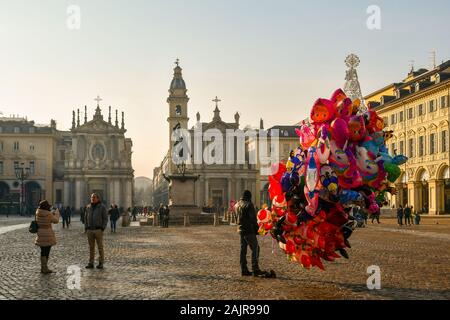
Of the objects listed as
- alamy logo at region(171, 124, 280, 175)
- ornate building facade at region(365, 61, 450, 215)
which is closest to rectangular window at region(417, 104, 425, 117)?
ornate building facade at region(365, 61, 450, 215)

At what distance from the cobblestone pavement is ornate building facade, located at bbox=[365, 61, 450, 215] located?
3900 cm

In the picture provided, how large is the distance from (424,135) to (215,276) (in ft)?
172

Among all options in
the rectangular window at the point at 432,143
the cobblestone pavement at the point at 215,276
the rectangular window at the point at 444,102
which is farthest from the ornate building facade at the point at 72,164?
the cobblestone pavement at the point at 215,276

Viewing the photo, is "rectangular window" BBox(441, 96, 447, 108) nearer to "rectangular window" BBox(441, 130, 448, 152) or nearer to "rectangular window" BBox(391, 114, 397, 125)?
"rectangular window" BBox(441, 130, 448, 152)

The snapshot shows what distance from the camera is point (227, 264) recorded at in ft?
54.7

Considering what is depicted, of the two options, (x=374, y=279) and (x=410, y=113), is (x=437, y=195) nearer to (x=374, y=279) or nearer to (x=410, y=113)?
(x=410, y=113)

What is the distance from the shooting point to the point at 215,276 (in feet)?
46.2

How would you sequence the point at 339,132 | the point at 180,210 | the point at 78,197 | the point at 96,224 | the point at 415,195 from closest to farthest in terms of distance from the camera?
the point at 339,132 → the point at 96,224 → the point at 180,210 → the point at 415,195 → the point at 78,197

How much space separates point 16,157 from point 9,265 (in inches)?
3334

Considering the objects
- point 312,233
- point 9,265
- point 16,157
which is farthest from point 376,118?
point 16,157

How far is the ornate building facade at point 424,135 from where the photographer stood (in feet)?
193

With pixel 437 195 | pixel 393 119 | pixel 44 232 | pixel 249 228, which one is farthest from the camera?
pixel 393 119

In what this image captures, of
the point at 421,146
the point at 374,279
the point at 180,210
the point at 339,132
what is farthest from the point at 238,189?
the point at 339,132
